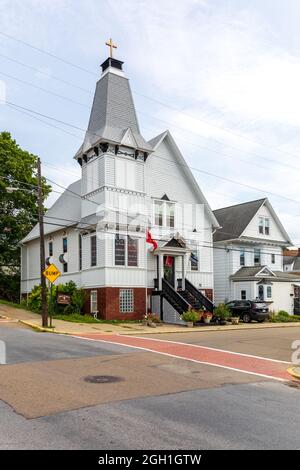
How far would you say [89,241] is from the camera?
100 ft

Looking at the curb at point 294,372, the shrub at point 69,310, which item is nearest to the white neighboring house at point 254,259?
the shrub at point 69,310

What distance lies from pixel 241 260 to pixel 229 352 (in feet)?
75.8

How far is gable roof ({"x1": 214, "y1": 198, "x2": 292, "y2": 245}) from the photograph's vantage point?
128 ft

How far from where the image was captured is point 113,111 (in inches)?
1239

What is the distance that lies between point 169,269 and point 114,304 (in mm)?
5565

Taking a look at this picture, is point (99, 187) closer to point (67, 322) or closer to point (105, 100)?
point (105, 100)

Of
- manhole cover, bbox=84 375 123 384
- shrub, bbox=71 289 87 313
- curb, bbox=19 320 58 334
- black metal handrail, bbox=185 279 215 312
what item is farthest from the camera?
black metal handrail, bbox=185 279 215 312

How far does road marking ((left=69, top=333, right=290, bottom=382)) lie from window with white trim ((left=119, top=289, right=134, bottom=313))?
29.5 feet

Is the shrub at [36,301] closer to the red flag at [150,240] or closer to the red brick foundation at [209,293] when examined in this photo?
the red flag at [150,240]

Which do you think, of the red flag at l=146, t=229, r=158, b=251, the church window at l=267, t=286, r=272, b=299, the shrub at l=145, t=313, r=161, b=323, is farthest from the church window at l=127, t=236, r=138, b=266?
the church window at l=267, t=286, r=272, b=299

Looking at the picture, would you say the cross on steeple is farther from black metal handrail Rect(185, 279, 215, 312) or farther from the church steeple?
black metal handrail Rect(185, 279, 215, 312)

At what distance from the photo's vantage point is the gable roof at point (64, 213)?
3372 cm

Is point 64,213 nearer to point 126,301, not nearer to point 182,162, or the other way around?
point 182,162
